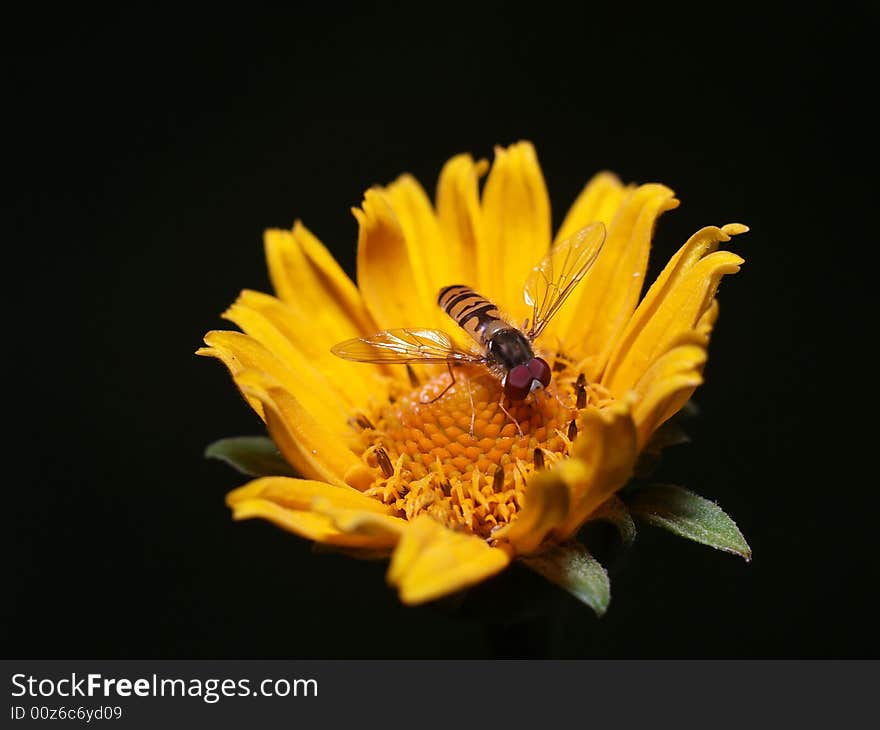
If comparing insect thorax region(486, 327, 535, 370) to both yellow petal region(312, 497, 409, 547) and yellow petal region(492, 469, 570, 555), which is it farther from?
yellow petal region(312, 497, 409, 547)

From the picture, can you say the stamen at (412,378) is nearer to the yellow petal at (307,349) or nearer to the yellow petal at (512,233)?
the yellow petal at (307,349)

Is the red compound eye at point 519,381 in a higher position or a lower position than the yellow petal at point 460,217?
lower

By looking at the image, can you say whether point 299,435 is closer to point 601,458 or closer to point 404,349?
point 404,349

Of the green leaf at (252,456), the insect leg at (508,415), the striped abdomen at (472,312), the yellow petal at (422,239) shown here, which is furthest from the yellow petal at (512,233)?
the green leaf at (252,456)

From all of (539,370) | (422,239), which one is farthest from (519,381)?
(422,239)

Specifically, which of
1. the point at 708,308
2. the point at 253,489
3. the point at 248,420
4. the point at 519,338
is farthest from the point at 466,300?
the point at 248,420

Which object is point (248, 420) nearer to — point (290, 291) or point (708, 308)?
point (290, 291)

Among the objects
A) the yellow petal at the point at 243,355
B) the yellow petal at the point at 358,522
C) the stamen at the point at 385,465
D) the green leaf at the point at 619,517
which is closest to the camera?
the yellow petal at the point at 358,522
